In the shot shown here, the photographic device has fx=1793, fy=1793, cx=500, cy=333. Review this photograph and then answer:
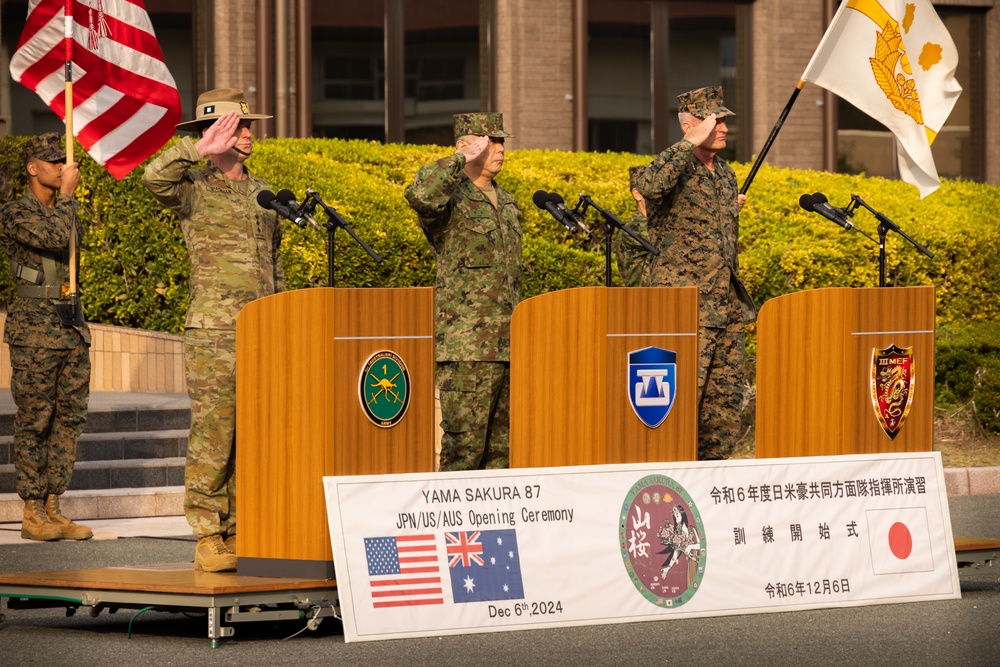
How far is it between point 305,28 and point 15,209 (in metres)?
9.48

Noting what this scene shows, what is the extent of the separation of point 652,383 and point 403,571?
1.51 metres

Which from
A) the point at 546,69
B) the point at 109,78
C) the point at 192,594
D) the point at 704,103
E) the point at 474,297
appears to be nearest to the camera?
the point at 192,594

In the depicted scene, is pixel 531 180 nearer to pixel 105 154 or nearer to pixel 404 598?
pixel 105 154

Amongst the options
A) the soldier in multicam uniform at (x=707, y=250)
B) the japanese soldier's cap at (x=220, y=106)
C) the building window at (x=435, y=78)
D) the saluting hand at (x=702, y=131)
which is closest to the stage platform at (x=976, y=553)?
the soldier in multicam uniform at (x=707, y=250)

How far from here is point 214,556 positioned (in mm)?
7852

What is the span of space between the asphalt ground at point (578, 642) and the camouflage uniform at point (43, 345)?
245 centimetres

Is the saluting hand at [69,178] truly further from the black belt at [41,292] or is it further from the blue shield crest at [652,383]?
the blue shield crest at [652,383]

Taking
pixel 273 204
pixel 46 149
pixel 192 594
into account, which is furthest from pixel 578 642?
pixel 46 149

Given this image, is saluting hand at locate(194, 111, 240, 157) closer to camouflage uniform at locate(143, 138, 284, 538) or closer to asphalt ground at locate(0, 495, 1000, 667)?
camouflage uniform at locate(143, 138, 284, 538)

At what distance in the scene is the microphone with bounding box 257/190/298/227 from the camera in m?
7.55

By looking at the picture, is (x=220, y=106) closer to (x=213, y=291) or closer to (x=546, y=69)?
(x=213, y=291)

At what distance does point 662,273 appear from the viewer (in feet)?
30.4

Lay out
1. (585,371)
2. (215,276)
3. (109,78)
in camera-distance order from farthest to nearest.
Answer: (109,78)
(215,276)
(585,371)

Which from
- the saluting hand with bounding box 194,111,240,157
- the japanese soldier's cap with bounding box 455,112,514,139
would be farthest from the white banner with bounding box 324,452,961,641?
the japanese soldier's cap with bounding box 455,112,514,139
